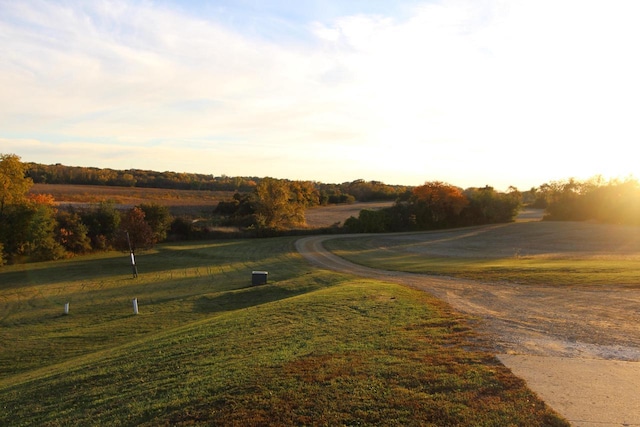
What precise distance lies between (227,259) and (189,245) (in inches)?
427

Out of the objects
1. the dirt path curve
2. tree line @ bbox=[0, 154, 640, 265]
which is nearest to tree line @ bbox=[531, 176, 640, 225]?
tree line @ bbox=[0, 154, 640, 265]

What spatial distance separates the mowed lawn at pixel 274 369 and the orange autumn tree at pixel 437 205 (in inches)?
1691

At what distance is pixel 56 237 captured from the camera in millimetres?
40406

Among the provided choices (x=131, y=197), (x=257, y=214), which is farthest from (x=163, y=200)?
(x=257, y=214)

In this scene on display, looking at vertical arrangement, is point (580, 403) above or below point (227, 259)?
above

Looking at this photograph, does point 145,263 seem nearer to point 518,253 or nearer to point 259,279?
point 259,279

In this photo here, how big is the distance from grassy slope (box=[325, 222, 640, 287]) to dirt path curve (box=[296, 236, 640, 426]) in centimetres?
339

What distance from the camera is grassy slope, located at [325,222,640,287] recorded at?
813 inches

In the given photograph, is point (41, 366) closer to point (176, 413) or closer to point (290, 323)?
point (290, 323)

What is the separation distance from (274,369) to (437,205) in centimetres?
5504

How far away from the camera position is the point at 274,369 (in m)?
7.79

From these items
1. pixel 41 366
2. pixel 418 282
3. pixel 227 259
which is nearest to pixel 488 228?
pixel 227 259

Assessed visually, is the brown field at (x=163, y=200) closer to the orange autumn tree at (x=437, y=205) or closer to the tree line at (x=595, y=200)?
the orange autumn tree at (x=437, y=205)

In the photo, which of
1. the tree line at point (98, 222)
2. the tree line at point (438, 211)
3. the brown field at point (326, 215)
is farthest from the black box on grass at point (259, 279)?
the brown field at point (326, 215)
